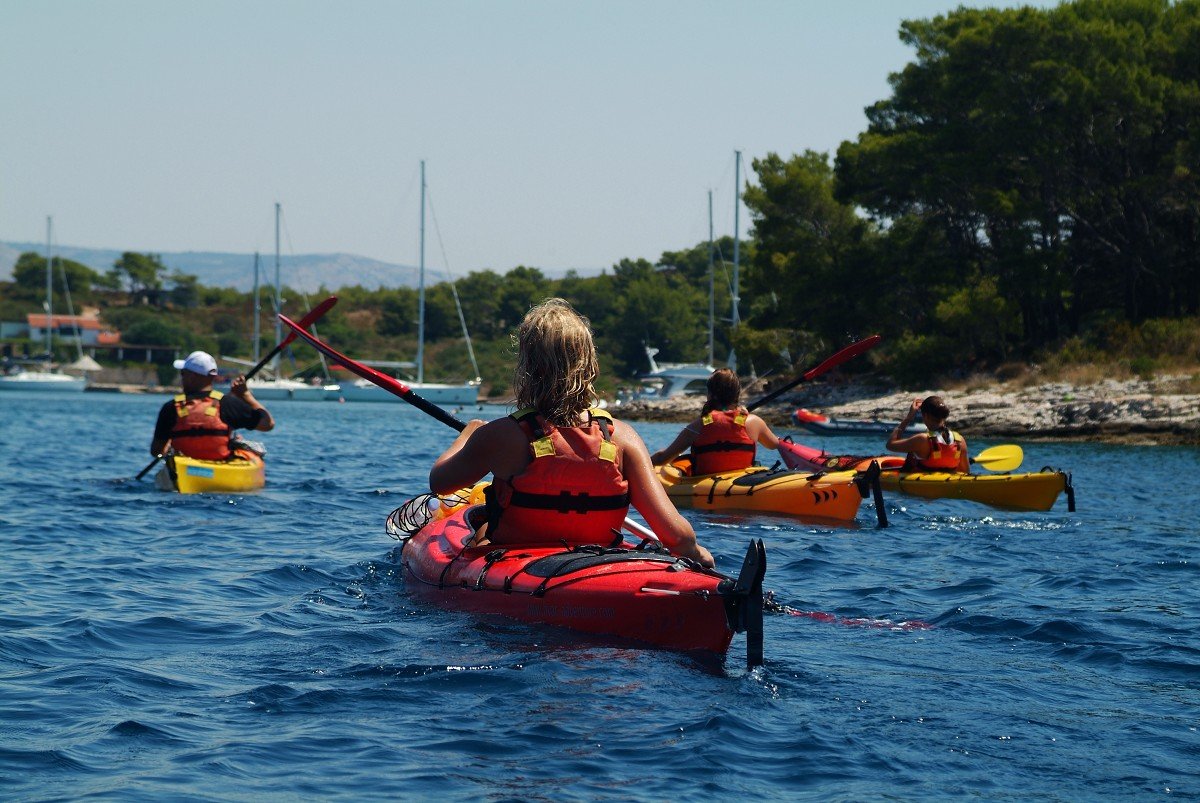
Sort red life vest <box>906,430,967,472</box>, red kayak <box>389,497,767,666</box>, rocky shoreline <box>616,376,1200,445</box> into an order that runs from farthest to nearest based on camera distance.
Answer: rocky shoreline <box>616,376,1200,445</box>, red life vest <box>906,430,967,472</box>, red kayak <box>389,497,767,666</box>

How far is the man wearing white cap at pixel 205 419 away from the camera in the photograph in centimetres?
1265

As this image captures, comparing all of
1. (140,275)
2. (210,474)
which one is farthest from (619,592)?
(140,275)

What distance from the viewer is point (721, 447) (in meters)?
12.8

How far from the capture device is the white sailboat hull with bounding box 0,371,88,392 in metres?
77.5

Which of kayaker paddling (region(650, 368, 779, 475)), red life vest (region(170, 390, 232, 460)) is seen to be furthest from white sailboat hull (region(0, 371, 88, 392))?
kayaker paddling (region(650, 368, 779, 475))

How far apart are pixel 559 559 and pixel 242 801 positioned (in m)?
2.26

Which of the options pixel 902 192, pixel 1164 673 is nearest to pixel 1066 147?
pixel 902 192

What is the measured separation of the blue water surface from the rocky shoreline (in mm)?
21364

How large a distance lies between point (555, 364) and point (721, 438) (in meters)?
7.36

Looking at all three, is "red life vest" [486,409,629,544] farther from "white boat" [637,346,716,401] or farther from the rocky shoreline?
"white boat" [637,346,716,401]

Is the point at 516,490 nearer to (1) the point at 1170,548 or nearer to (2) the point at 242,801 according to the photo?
(2) the point at 242,801

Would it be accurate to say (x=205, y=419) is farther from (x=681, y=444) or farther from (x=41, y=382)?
(x=41, y=382)

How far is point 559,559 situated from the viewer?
582cm

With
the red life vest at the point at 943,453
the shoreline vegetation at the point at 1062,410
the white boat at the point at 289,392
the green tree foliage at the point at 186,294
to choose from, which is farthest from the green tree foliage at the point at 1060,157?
the green tree foliage at the point at 186,294
